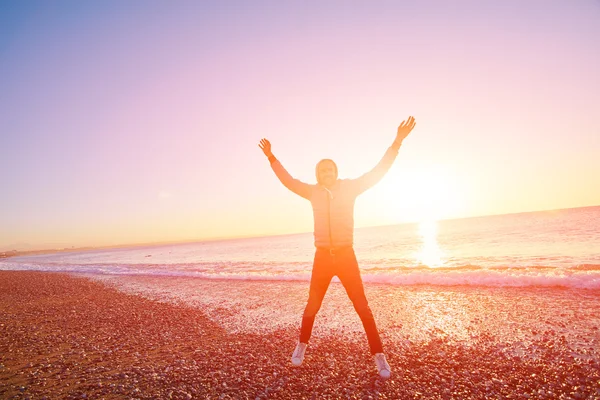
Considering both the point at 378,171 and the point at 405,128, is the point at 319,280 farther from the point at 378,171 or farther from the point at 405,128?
the point at 405,128

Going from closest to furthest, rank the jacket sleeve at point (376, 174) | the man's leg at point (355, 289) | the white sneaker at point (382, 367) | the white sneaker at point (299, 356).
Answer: the white sneaker at point (382, 367), the man's leg at point (355, 289), the jacket sleeve at point (376, 174), the white sneaker at point (299, 356)

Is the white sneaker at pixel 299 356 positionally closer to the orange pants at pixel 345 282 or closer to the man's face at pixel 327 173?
the orange pants at pixel 345 282

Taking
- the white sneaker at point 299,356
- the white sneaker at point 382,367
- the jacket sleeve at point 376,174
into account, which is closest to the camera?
the white sneaker at point 382,367

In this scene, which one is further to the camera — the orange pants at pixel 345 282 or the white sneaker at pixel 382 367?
the orange pants at pixel 345 282

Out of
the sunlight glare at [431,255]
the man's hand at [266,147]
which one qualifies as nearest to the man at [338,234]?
the man's hand at [266,147]

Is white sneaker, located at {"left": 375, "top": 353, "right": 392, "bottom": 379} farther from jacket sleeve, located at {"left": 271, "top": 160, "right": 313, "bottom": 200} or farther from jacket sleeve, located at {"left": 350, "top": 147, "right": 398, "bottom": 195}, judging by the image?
jacket sleeve, located at {"left": 271, "top": 160, "right": 313, "bottom": 200}

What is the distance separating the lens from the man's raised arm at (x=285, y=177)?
563cm

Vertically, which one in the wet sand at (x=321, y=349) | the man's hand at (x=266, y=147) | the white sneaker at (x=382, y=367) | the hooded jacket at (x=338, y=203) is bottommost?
the wet sand at (x=321, y=349)

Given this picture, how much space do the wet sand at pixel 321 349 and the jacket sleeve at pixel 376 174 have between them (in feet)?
10.9

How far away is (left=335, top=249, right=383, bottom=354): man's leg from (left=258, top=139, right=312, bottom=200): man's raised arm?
52.1 inches

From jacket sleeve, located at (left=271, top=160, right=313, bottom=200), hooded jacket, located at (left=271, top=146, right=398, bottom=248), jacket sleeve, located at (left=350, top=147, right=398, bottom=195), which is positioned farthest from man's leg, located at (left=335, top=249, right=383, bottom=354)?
jacket sleeve, located at (left=271, top=160, right=313, bottom=200)

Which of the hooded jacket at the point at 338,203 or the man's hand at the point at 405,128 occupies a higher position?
the man's hand at the point at 405,128

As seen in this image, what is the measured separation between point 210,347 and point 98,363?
2363 millimetres

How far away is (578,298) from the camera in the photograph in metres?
9.14
